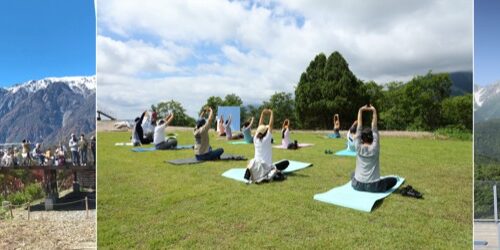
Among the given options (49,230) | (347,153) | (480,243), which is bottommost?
(49,230)

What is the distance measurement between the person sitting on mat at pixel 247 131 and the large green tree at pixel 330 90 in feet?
2.25

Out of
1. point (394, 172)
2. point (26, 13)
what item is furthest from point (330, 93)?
point (26, 13)

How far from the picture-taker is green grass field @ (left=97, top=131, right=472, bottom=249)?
4730 mm

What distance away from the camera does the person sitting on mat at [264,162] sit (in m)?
5.54

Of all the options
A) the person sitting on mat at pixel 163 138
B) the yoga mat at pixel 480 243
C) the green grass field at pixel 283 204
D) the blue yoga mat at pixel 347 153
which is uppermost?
the person sitting on mat at pixel 163 138

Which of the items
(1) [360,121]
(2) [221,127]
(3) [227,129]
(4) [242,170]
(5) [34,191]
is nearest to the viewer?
(1) [360,121]

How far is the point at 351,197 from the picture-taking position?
5129mm

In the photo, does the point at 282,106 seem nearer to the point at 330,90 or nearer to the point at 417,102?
the point at 330,90

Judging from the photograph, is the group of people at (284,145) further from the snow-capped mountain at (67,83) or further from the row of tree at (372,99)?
the snow-capped mountain at (67,83)

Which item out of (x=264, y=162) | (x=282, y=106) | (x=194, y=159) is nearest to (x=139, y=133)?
(x=194, y=159)

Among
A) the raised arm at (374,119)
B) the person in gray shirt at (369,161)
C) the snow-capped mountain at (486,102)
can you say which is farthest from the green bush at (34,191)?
the snow-capped mountain at (486,102)

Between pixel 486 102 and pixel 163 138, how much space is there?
13.0 ft

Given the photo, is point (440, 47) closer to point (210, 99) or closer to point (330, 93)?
point (330, 93)

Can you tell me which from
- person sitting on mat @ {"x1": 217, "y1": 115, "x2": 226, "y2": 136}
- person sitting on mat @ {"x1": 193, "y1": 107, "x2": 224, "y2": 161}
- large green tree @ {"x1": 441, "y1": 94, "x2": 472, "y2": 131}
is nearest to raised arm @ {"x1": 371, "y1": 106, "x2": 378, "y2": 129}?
large green tree @ {"x1": 441, "y1": 94, "x2": 472, "y2": 131}
